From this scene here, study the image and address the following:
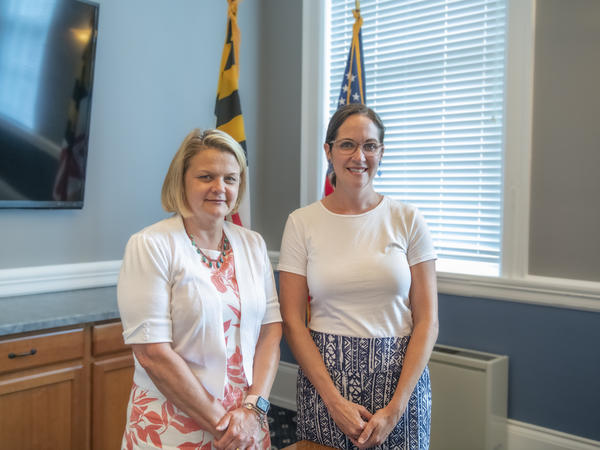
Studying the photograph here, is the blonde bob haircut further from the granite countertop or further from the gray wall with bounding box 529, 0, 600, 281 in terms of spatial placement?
the gray wall with bounding box 529, 0, 600, 281

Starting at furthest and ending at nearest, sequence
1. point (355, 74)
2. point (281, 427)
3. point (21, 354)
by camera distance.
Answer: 1. point (281, 427)
2. point (355, 74)
3. point (21, 354)

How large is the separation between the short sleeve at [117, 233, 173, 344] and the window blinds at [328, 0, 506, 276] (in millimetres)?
1891

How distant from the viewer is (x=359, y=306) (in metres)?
1.63

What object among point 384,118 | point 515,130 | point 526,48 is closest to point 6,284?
point 384,118

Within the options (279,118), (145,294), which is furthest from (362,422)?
(279,118)

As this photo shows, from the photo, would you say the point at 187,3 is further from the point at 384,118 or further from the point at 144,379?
the point at 144,379

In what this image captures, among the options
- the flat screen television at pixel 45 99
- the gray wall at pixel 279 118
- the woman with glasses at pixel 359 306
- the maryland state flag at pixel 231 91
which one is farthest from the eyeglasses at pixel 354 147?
the gray wall at pixel 279 118

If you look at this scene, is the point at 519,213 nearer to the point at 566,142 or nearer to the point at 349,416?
the point at 566,142

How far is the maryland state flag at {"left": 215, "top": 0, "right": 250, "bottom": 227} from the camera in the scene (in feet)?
9.35

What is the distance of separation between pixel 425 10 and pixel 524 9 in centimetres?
57

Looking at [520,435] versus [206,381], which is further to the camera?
[520,435]

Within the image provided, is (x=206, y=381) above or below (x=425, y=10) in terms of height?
below

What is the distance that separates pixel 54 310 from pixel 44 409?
1.25ft

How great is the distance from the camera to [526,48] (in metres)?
2.57
